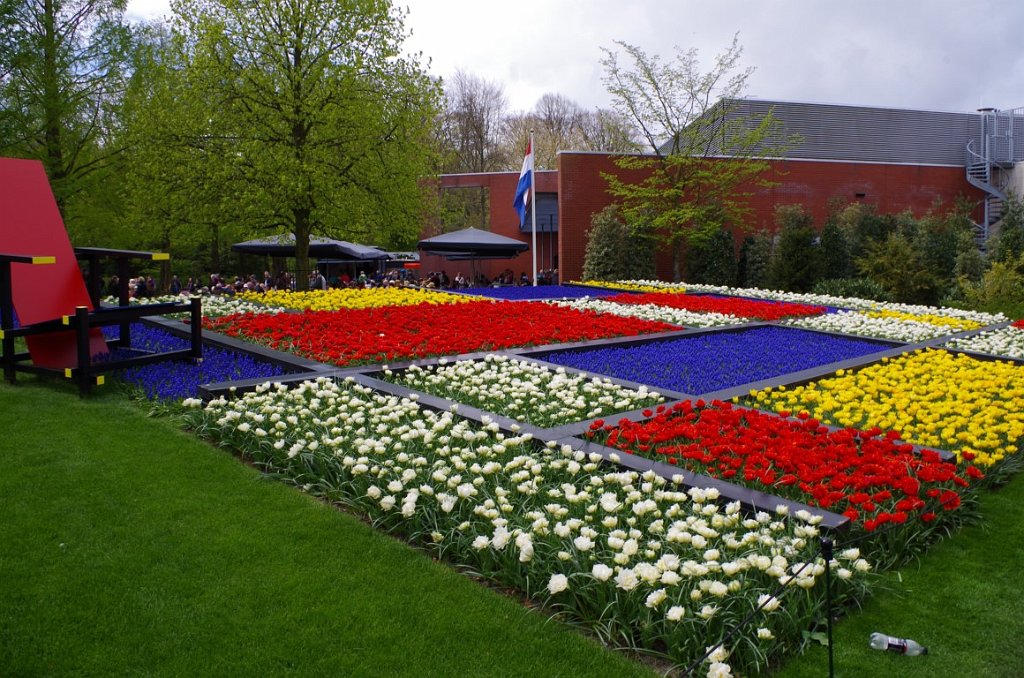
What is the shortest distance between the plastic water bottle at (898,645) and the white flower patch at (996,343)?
26.3 feet

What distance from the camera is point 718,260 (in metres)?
25.1

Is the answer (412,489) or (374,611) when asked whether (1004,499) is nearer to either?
(412,489)

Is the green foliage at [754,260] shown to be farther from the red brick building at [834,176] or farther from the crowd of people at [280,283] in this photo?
the crowd of people at [280,283]

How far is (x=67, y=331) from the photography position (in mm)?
8562

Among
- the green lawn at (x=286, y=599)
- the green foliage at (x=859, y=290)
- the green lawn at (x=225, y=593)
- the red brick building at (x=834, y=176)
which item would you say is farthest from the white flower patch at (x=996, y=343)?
the red brick building at (x=834, y=176)

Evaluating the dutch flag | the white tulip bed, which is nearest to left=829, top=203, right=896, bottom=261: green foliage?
the dutch flag

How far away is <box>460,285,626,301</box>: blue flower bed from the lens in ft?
59.6

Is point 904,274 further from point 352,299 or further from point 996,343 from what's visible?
point 352,299

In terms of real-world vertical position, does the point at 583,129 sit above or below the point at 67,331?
above

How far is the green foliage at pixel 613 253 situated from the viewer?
24797 millimetres

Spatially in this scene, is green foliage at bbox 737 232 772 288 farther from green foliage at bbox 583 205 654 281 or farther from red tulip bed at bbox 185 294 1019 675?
red tulip bed at bbox 185 294 1019 675

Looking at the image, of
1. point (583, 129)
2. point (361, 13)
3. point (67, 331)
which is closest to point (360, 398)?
point (67, 331)

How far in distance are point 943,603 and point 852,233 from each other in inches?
871

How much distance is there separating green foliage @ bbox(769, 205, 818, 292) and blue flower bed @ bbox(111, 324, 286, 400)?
1730cm
